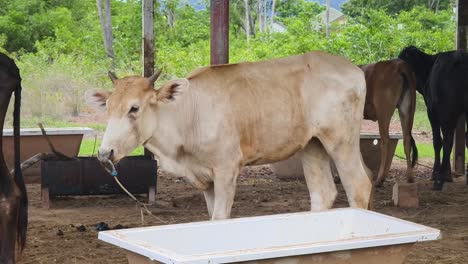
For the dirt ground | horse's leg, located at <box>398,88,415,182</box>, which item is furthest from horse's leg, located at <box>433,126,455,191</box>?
horse's leg, located at <box>398,88,415,182</box>

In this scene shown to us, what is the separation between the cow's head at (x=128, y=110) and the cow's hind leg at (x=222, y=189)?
2.29 feet

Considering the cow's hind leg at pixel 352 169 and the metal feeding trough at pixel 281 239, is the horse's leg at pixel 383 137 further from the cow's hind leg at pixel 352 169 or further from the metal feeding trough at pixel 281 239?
the metal feeding trough at pixel 281 239

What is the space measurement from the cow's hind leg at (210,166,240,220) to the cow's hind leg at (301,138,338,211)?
3.61 feet

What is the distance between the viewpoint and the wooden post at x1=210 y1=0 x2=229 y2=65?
9211 mm

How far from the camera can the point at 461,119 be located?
13.6 meters

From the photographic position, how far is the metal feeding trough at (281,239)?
4.74 m

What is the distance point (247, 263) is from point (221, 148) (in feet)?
8.85

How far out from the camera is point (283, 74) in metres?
7.88

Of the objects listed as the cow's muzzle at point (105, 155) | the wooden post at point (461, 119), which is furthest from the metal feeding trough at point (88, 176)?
the wooden post at point (461, 119)

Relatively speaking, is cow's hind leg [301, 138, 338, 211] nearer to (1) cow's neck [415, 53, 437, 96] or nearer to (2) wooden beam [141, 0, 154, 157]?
(2) wooden beam [141, 0, 154, 157]

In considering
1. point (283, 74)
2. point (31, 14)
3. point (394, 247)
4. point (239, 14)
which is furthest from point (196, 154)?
point (239, 14)

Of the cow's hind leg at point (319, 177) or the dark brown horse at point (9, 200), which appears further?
the cow's hind leg at point (319, 177)

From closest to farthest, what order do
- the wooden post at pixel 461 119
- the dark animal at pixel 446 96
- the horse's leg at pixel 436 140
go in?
the dark animal at pixel 446 96, the horse's leg at pixel 436 140, the wooden post at pixel 461 119

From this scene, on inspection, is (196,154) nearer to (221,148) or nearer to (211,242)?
(221,148)
